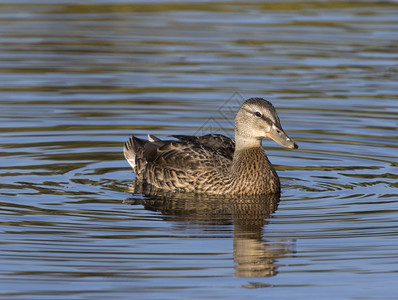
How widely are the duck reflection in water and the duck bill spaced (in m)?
0.67

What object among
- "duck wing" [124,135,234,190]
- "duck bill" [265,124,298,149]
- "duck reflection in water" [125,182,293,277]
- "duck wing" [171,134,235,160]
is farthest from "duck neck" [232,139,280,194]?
"duck wing" [171,134,235,160]

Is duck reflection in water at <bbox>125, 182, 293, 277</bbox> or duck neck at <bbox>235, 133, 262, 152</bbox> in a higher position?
duck neck at <bbox>235, 133, 262, 152</bbox>

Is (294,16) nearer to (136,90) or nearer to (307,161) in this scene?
(136,90)

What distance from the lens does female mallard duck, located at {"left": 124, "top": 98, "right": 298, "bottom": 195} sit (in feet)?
42.8

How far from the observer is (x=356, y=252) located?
33.8 ft

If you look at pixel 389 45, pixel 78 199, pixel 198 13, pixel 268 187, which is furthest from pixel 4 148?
pixel 198 13

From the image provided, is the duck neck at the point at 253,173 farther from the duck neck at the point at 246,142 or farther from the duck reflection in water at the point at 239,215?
the duck reflection in water at the point at 239,215

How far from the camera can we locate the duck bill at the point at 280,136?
12703 millimetres

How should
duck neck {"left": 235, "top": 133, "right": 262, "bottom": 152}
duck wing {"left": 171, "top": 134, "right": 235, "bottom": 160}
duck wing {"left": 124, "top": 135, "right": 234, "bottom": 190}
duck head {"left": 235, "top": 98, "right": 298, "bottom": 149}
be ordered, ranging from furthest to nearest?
1. duck wing {"left": 171, "top": 134, "right": 235, "bottom": 160}
2. duck wing {"left": 124, "top": 135, "right": 234, "bottom": 190}
3. duck neck {"left": 235, "top": 133, "right": 262, "bottom": 152}
4. duck head {"left": 235, "top": 98, "right": 298, "bottom": 149}

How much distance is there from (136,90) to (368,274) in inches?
385

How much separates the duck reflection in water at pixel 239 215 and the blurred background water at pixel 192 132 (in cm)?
3

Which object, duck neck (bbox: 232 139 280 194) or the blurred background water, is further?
duck neck (bbox: 232 139 280 194)

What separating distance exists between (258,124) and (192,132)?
10.8 ft

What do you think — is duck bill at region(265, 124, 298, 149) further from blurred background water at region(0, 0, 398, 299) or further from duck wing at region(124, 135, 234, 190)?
duck wing at region(124, 135, 234, 190)
